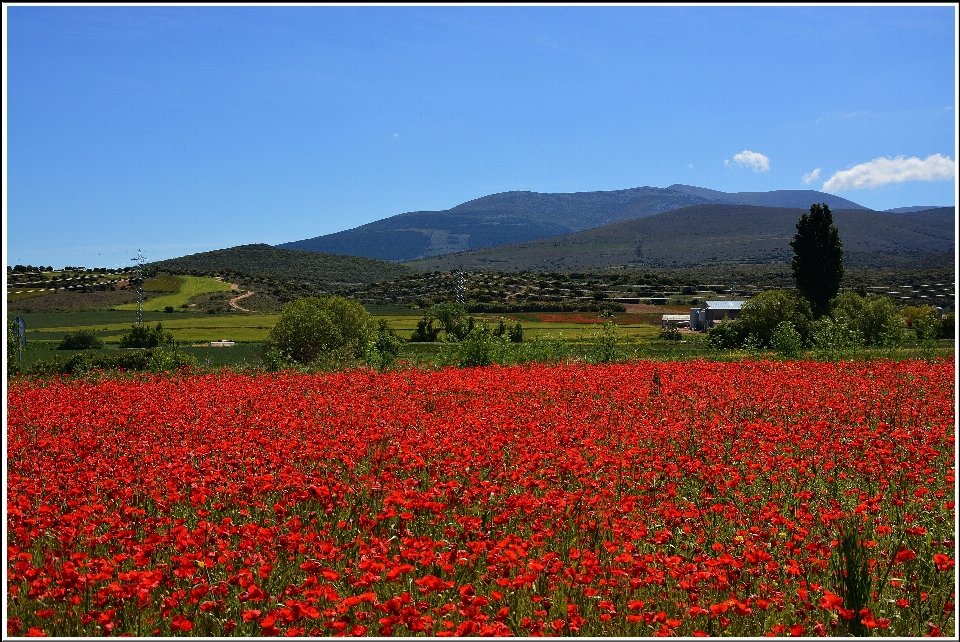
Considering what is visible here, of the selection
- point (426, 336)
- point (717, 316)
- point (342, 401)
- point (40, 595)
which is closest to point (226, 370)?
point (342, 401)

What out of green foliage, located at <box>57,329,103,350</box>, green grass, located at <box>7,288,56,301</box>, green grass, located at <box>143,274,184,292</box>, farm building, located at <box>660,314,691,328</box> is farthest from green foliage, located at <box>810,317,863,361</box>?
green grass, located at <box>143,274,184,292</box>

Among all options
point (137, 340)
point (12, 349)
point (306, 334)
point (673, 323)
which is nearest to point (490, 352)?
point (306, 334)

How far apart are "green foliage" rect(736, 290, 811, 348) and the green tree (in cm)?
1308

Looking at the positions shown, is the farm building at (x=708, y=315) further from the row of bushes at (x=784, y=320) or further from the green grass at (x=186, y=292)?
the green grass at (x=186, y=292)

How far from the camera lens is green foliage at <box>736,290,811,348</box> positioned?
125ft

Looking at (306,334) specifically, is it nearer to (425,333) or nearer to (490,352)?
(490,352)

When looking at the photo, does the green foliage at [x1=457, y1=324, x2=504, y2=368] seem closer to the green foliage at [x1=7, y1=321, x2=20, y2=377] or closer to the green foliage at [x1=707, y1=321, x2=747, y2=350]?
the green foliage at [x1=7, y1=321, x2=20, y2=377]

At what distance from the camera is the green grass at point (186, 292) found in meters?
89.4

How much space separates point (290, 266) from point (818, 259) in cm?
11041

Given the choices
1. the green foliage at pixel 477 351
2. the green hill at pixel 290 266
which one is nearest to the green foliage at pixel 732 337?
the green foliage at pixel 477 351

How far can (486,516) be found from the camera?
22.2 ft

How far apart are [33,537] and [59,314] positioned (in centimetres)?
8453

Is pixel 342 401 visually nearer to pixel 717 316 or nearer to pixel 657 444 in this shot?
pixel 657 444

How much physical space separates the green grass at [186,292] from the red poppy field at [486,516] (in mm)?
82162
